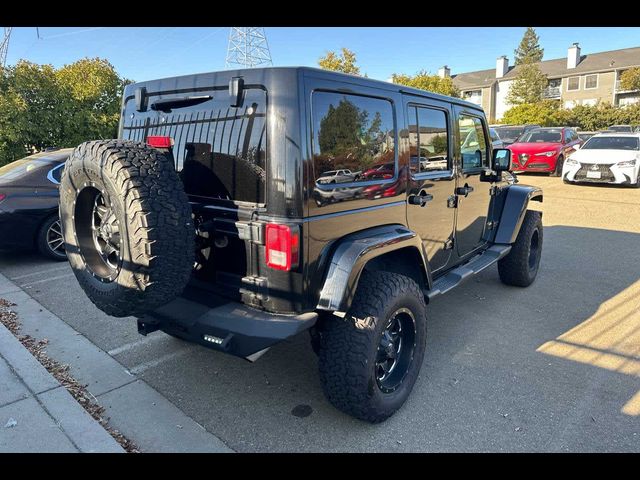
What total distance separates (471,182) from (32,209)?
5388 mm

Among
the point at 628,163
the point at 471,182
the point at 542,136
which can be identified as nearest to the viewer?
the point at 471,182

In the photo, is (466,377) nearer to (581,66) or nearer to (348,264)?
(348,264)

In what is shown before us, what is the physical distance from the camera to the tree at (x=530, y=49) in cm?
5678

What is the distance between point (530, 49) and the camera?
57.8 metres

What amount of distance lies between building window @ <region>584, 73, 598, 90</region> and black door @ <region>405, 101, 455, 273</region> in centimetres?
5409

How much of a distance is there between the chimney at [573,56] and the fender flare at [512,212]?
5570 centimetres

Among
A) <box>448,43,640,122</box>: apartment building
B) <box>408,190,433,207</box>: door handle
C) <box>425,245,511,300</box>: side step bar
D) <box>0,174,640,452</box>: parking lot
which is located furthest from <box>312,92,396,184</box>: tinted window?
<box>448,43,640,122</box>: apartment building

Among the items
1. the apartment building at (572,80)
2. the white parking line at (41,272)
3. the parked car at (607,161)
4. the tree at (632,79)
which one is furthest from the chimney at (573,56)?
the white parking line at (41,272)

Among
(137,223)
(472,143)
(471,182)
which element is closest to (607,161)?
(472,143)

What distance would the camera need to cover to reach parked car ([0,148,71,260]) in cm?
557

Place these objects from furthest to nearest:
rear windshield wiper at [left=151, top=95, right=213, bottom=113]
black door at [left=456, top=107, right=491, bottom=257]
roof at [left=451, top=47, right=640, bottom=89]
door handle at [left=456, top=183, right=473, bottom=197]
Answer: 1. roof at [left=451, top=47, right=640, bottom=89]
2. black door at [left=456, top=107, right=491, bottom=257]
3. door handle at [left=456, top=183, right=473, bottom=197]
4. rear windshield wiper at [left=151, top=95, right=213, bottom=113]

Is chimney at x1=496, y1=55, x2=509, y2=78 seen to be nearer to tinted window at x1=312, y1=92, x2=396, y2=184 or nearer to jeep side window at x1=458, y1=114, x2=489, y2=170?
jeep side window at x1=458, y1=114, x2=489, y2=170

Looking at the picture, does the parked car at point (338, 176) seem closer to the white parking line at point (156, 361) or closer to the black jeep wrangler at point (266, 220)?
the black jeep wrangler at point (266, 220)
